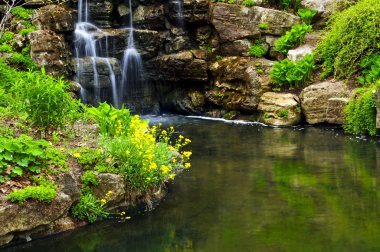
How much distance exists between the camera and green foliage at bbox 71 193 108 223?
7070 millimetres

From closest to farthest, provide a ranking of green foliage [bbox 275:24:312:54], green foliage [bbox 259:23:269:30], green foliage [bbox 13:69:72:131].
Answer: green foliage [bbox 13:69:72:131]
green foliage [bbox 275:24:312:54]
green foliage [bbox 259:23:269:30]

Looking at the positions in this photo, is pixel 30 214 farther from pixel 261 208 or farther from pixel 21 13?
pixel 21 13

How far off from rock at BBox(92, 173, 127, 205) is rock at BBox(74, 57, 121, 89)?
33.9 feet

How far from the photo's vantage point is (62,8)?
16.8 m

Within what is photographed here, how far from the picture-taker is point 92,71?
56.4 feet

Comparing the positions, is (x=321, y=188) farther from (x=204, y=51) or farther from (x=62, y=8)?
(x=62, y=8)

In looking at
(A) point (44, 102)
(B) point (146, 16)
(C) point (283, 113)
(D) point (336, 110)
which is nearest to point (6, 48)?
(B) point (146, 16)

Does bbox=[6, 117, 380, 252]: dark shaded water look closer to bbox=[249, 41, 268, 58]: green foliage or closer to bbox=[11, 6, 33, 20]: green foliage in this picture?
bbox=[249, 41, 268, 58]: green foliage

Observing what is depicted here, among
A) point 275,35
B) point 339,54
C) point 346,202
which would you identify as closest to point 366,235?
point 346,202

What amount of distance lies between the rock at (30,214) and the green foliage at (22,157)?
503 millimetres

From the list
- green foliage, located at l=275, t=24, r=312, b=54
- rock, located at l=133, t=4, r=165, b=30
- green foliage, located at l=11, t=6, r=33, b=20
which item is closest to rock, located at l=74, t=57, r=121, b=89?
rock, located at l=133, t=4, r=165, b=30

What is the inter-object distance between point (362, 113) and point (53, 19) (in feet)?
34.7

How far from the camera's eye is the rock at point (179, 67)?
17.6m

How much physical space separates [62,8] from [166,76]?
4.55 meters
